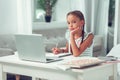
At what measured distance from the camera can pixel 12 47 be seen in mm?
4848

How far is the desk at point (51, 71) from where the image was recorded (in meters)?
Result: 1.88

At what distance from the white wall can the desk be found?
110 inches

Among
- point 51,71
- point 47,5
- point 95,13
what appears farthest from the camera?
point 95,13

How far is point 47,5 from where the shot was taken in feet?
18.6

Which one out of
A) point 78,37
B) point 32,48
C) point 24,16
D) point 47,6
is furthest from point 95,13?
point 32,48

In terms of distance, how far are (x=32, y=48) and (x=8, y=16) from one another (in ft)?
10.4

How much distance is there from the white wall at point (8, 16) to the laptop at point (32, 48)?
2937mm

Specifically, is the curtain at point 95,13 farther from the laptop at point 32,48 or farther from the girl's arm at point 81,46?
the laptop at point 32,48

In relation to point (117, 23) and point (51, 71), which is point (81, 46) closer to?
point (51, 71)

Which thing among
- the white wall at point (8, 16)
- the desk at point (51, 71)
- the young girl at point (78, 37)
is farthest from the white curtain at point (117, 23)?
the desk at point (51, 71)

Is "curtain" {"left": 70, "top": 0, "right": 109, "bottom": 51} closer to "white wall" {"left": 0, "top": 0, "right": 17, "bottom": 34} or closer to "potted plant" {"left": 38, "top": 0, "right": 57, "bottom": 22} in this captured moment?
"potted plant" {"left": 38, "top": 0, "right": 57, "bottom": 22}

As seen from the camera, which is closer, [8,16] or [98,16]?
[8,16]

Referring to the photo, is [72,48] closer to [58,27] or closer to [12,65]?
[12,65]

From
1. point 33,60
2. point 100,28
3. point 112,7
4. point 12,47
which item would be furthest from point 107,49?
point 33,60
